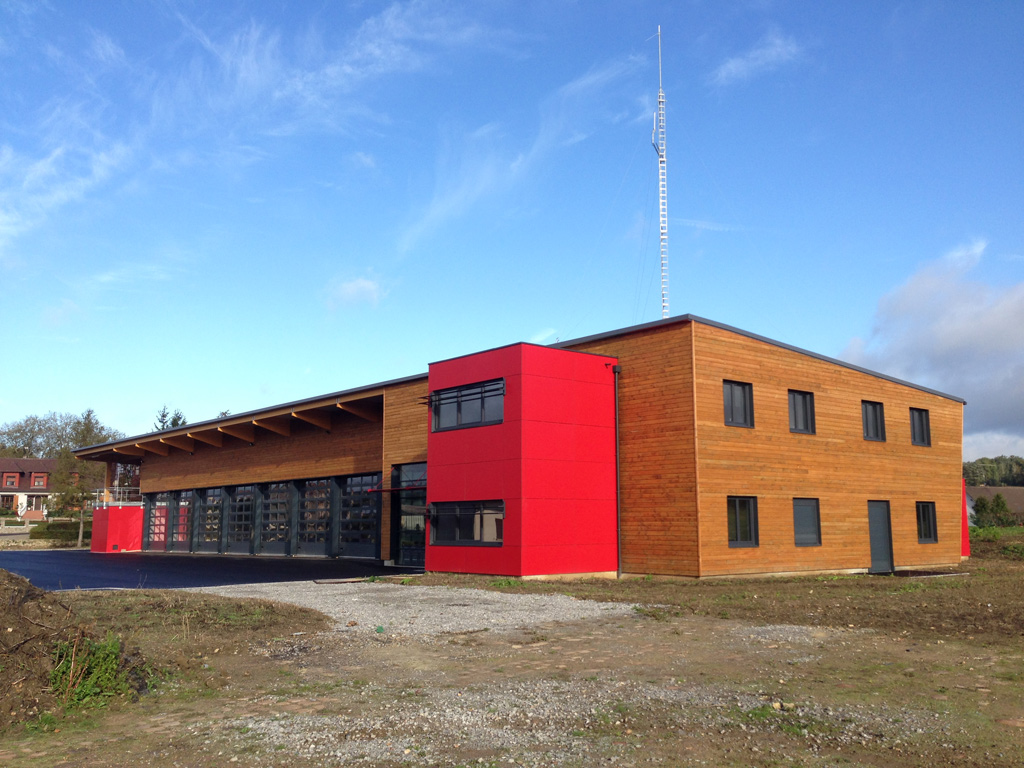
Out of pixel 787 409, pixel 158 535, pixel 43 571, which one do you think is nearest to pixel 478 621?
pixel 787 409

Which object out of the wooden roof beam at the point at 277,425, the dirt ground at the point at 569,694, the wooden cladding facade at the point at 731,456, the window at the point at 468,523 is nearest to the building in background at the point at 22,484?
the wooden roof beam at the point at 277,425

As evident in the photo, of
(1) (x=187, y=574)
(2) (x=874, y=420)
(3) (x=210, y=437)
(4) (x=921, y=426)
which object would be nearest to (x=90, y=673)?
(1) (x=187, y=574)

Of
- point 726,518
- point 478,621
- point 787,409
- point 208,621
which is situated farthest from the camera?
point 787,409

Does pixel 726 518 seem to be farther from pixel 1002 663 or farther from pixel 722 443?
pixel 1002 663

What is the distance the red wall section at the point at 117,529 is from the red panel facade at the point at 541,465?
32305 mm

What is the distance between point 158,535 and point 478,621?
Answer: 1595 inches

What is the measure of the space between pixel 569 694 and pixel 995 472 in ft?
453

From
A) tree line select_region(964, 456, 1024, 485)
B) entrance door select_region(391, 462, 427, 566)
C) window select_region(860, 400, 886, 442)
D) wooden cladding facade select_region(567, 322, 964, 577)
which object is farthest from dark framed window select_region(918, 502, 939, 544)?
tree line select_region(964, 456, 1024, 485)

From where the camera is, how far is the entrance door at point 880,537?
84.6ft

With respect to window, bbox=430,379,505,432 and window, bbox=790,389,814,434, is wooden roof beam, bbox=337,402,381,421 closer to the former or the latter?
window, bbox=430,379,505,432

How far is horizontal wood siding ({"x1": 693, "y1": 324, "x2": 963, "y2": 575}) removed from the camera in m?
21.0

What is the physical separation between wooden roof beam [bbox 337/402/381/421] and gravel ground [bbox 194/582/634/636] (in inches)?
496

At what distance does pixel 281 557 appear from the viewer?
119 feet

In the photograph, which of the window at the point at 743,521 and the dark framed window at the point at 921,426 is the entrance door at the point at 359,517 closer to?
the window at the point at 743,521
